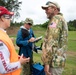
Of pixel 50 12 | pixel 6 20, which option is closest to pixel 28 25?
pixel 50 12

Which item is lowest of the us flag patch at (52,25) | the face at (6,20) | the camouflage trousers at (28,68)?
the camouflage trousers at (28,68)

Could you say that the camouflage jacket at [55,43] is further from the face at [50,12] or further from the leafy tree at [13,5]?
the leafy tree at [13,5]

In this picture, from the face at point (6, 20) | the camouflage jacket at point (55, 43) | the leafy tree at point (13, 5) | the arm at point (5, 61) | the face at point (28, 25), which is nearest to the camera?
the arm at point (5, 61)

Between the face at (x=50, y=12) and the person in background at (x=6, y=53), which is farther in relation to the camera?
the face at (x=50, y=12)

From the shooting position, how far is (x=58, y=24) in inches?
228

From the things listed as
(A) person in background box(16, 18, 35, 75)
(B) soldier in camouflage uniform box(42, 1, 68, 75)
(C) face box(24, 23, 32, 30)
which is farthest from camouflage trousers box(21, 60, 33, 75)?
(B) soldier in camouflage uniform box(42, 1, 68, 75)

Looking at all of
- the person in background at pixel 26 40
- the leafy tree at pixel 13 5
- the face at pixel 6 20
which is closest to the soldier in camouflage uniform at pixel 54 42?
the face at pixel 6 20

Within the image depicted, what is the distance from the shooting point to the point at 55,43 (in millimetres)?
5750

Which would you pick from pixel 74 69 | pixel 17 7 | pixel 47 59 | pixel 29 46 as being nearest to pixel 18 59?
pixel 47 59

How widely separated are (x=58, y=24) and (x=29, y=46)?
2.75 metres

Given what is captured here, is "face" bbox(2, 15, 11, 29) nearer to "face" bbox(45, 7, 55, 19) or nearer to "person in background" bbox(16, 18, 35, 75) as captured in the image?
"face" bbox(45, 7, 55, 19)

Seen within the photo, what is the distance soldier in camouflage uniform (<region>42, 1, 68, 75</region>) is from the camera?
5.76 meters

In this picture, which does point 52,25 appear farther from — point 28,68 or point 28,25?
point 28,68

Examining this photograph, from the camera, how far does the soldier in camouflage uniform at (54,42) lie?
5.76 metres
